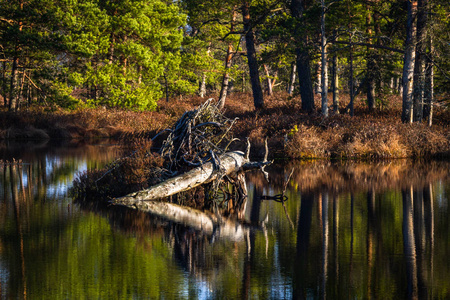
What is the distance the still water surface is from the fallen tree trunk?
33.8 inches

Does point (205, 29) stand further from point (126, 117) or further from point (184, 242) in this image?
point (184, 242)

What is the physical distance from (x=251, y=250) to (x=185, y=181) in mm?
4501

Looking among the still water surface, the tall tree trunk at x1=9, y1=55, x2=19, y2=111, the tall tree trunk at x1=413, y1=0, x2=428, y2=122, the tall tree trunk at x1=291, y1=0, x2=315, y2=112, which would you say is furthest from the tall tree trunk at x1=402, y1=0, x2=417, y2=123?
the tall tree trunk at x1=9, y1=55, x2=19, y2=111

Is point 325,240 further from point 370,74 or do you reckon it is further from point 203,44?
point 203,44

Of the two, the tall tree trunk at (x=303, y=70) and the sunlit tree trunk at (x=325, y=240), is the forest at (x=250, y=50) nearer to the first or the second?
the tall tree trunk at (x=303, y=70)

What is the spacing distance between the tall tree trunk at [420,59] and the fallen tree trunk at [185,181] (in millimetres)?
14181

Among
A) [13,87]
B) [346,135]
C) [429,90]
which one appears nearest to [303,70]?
[429,90]

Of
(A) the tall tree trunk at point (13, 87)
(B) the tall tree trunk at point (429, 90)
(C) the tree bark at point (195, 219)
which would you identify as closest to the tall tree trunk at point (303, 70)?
(B) the tall tree trunk at point (429, 90)

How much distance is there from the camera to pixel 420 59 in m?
25.8

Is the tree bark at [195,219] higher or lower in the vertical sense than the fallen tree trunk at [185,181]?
lower

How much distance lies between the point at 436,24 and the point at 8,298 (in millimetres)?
22138

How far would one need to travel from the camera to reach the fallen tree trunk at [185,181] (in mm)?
12367

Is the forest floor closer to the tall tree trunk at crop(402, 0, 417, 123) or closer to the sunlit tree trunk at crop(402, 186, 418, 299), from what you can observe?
the tall tree trunk at crop(402, 0, 417, 123)

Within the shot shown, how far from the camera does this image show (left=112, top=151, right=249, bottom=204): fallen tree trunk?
1237cm
